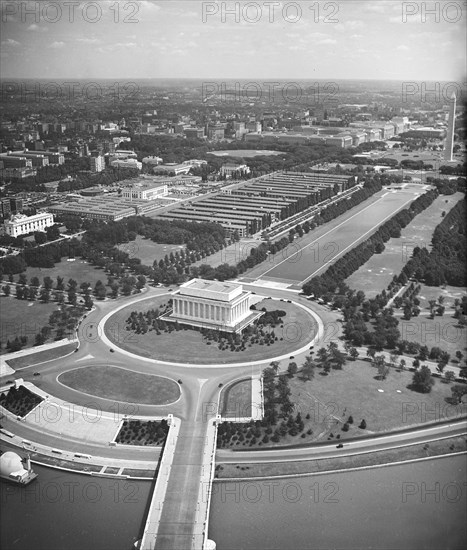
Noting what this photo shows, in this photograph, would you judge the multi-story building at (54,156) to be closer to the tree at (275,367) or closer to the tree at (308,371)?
the tree at (275,367)

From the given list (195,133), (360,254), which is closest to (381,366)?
(360,254)

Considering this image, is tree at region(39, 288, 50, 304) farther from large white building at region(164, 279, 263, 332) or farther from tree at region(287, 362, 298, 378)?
tree at region(287, 362, 298, 378)

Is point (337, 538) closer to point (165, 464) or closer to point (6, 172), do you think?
point (165, 464)

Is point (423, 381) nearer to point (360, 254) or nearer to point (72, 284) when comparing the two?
point (360, 254)

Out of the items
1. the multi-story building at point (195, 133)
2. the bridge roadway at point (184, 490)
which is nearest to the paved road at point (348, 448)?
the bridge roadway at point (184, 490)

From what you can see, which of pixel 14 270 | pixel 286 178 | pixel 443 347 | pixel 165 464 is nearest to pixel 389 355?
pixel 443 347

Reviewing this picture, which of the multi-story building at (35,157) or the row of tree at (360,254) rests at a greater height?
the multi-story building at (35,157)
